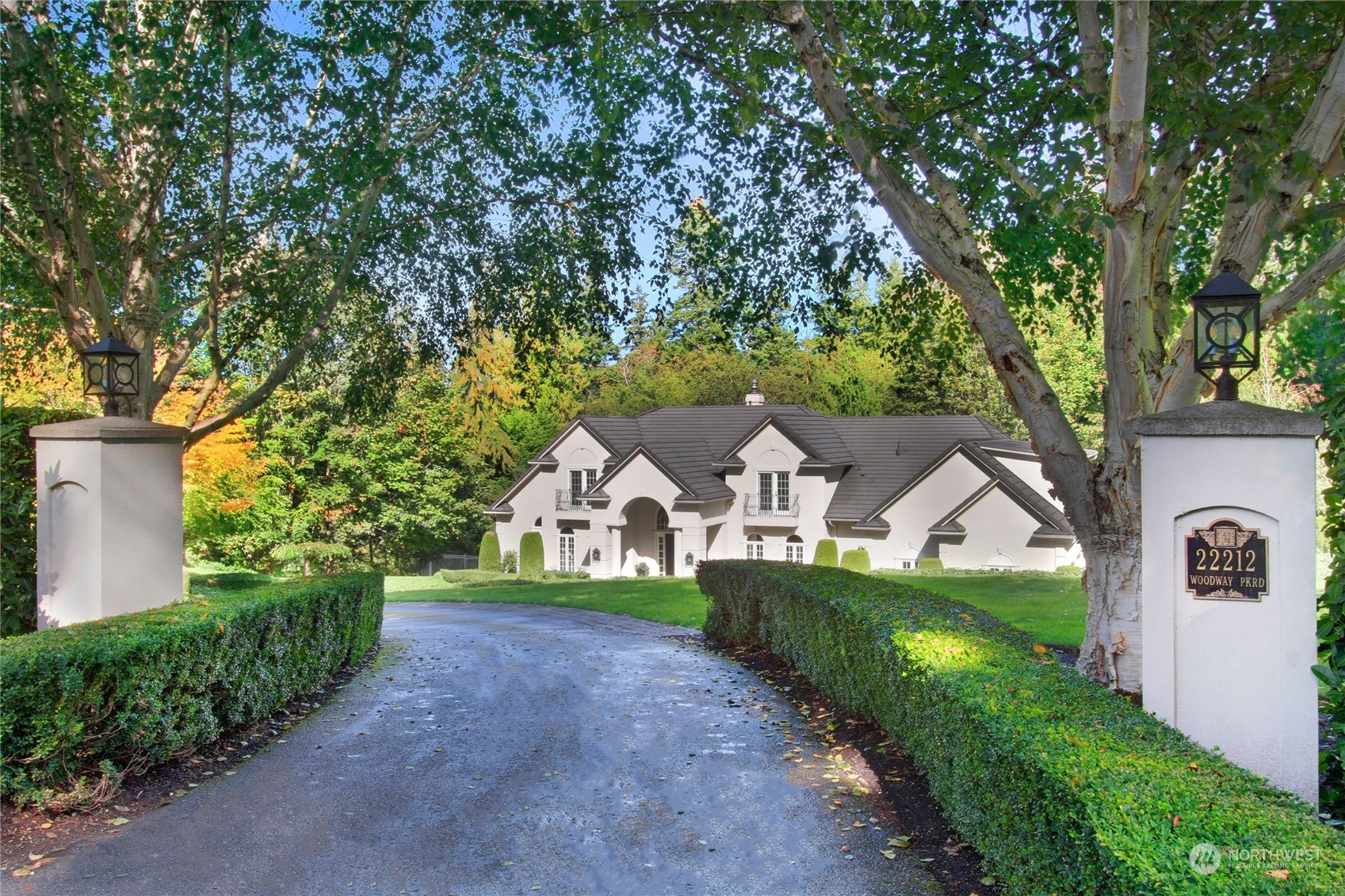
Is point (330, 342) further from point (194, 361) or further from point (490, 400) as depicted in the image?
point (490, 400)

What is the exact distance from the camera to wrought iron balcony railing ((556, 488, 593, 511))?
34.1 meters

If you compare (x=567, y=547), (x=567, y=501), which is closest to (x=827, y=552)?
(x=567, y=501)

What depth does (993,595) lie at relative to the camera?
707 inches

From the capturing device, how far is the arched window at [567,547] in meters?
34.8

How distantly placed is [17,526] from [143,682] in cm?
389

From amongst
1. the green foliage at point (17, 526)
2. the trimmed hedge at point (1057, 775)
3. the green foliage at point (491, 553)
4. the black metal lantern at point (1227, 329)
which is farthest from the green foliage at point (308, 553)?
the black metal lantern at point (1227, 329)

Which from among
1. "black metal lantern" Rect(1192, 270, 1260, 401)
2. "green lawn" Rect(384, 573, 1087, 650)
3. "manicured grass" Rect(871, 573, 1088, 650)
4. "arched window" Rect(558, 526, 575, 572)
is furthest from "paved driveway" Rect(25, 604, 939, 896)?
"arched window" Rect(558, 526, 575, 572)

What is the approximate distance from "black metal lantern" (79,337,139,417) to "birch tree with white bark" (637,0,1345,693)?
5554mm

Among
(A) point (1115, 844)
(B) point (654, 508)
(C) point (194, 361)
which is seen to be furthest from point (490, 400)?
(A) point (1115, 844)

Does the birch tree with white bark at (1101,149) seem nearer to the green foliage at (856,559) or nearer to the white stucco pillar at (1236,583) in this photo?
the white stucco pillar at (1236,583)

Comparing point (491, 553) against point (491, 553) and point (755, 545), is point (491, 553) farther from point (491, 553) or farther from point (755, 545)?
point (755, 545)

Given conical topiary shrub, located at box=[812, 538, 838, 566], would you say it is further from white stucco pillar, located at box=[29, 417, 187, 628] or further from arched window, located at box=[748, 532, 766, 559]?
white stucco pillar, located at box=[29, 417, 187, 628]

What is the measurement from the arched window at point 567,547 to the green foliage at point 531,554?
85cm

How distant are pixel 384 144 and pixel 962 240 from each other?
6745mm
